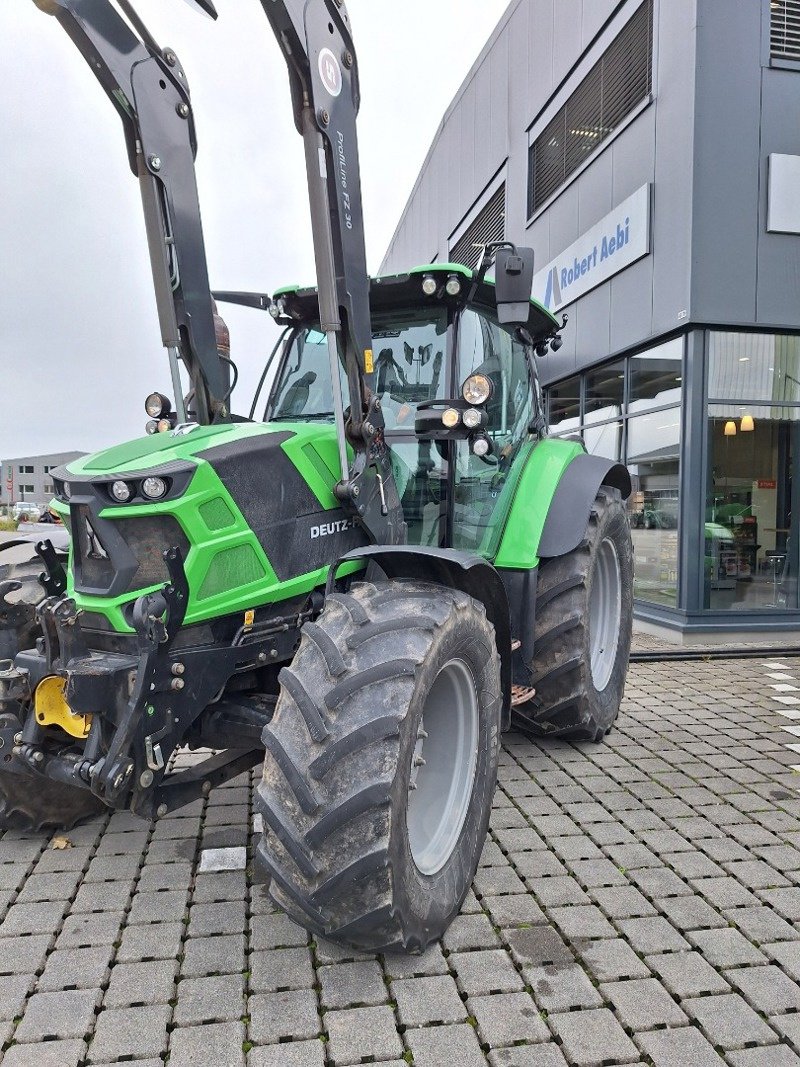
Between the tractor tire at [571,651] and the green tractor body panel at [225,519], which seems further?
the tractor tire at [571,651]

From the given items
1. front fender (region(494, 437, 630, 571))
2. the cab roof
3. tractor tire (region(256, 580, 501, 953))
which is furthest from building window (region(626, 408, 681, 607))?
tractor tire (region(256, 580, 501, 953))

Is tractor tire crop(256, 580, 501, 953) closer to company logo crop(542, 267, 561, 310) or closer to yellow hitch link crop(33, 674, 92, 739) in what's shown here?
yellow hitch link crop(33, 674, 92, 739)

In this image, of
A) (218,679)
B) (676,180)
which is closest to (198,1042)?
(218,679)

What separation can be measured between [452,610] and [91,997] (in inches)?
63.0

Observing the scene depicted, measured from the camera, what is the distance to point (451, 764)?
3035 mm

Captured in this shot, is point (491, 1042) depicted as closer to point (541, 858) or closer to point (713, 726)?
point (541, 858)

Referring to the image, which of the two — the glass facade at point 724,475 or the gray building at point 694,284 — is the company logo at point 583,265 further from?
the glass facade at point 724,475

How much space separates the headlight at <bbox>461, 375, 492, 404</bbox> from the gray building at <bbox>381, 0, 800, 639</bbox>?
16.4 feet

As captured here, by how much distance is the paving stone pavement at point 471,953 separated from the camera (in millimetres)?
2225

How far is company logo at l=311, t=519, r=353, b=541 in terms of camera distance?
10.2 feet

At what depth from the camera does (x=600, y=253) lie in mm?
9031

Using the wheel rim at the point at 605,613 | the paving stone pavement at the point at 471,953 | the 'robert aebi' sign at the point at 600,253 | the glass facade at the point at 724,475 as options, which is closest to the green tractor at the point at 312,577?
the paving stone pavement at the point at 471,953

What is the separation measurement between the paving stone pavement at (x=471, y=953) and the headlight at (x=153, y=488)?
1.49 meters

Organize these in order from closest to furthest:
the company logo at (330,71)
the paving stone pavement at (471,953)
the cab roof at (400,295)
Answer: the paving stone pavement at (471,953) → the company logo at (330,71) → the cab roof at (400,295)
